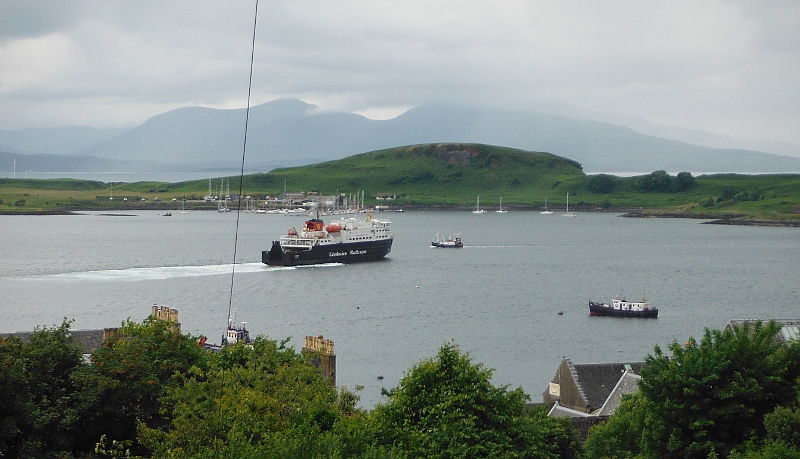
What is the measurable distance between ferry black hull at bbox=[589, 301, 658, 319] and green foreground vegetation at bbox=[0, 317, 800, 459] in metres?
39.3

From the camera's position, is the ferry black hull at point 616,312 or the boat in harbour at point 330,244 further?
the boat in harbour at point 330,244

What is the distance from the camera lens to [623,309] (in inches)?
2269

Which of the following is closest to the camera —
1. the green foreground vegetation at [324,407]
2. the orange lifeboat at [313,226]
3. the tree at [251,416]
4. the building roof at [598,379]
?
the tree at [251,416]

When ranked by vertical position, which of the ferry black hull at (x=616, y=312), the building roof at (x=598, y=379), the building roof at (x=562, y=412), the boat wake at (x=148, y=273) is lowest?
the boat wake at (x=148, y=273)

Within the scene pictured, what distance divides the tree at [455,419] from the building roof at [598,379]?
33.2ft

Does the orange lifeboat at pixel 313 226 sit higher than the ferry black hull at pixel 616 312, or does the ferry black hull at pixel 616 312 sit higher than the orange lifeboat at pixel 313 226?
the orange lifeboat at pixel 313 226

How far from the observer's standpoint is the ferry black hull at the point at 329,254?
280ft

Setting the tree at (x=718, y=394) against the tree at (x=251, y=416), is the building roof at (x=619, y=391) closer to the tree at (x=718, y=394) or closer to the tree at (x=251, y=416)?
the tree at (x=718, y=394)

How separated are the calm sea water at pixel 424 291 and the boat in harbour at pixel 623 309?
2.88 ft

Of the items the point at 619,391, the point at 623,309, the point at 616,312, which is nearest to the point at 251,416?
the point at 619,391

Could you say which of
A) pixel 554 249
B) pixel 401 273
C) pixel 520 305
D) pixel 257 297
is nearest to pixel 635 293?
pixel 520 305

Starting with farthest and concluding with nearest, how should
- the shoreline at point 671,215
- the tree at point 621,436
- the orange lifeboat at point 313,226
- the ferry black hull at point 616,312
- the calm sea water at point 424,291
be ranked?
the shoreline at point 671,215
the orange lifeboat at point 313,226
the ferry black hull at point 616,312
the calm sea water at point 424,291
the tree at point 621,436

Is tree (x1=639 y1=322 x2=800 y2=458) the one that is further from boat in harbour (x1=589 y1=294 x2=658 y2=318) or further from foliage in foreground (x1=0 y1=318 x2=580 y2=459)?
boat in harbour (x1=589 y1=294 x2=658 y2=318)

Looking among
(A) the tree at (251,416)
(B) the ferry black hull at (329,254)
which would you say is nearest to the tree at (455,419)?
(A) the tree at (251,416)
